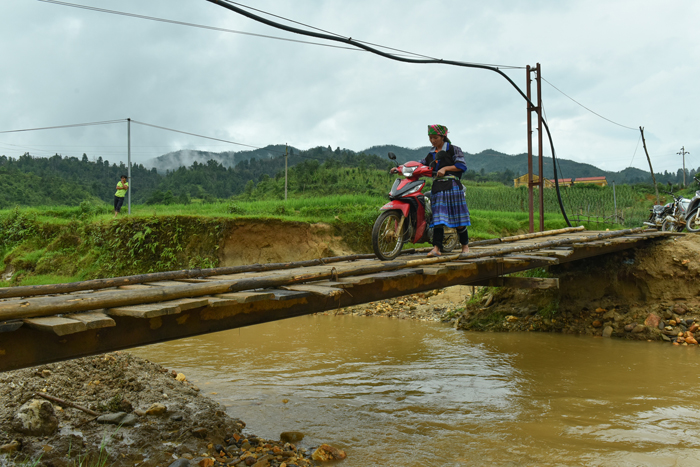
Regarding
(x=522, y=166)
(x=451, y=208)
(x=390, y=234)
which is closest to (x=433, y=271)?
(x=390, y=234)

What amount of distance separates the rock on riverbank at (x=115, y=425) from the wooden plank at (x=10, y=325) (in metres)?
1.29

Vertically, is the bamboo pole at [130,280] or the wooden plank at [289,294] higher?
the bamboo pole at [130,280]

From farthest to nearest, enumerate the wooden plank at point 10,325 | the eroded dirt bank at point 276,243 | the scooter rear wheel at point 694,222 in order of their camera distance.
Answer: the eroded dirt bank at point 276,243, the scooter rear wheel at point 694,222, the wooden plank at point 10,325

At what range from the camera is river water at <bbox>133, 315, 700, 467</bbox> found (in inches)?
146

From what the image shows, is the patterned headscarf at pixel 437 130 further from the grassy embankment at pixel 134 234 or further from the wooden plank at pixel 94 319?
the grassy embankment at pixel 134 234

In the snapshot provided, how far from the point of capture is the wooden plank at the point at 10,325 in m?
1.96

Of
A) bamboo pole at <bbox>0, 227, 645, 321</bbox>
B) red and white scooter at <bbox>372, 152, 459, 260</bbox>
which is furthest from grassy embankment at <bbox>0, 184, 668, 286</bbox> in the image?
bamboo pole at <bbox>0, 227, 645, 321</bbox>

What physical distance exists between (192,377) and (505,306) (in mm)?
6042

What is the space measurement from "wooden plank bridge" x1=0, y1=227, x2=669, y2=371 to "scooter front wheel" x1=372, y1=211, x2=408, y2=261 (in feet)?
1.60

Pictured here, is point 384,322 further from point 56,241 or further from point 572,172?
point 572,172

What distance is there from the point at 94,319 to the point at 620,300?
859 cm

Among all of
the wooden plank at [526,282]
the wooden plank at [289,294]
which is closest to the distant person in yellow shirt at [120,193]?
the wooden plank at [526,282]

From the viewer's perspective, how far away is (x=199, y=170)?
139 feet

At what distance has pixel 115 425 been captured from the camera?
3.72 m
